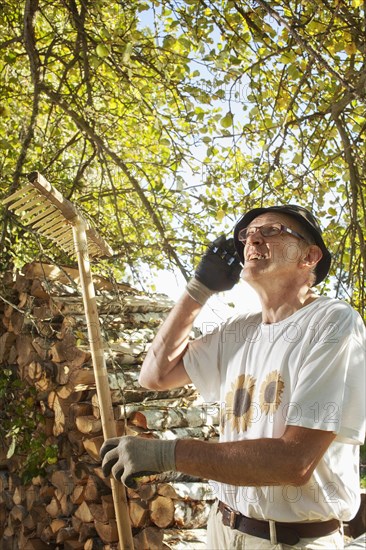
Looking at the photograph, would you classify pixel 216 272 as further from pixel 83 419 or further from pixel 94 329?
pixel 83 419

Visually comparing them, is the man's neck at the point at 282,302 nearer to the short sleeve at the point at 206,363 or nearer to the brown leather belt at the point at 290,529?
the short sleeve at the point at 206,363

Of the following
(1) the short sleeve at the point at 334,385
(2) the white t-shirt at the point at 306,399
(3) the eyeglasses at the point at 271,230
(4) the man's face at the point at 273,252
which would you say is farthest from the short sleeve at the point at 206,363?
(1) the short sleeve at the point at 334,385

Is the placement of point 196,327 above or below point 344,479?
above

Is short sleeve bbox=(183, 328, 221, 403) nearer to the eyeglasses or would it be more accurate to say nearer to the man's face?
the man's face

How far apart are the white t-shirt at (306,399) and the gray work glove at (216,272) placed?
28 cm

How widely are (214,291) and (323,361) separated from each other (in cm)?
66

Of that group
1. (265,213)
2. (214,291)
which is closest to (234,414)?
(214,291)

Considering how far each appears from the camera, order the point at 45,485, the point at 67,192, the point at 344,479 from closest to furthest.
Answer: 1. the point at 344,479
2. the point at 45,485
3. the point at 67,192

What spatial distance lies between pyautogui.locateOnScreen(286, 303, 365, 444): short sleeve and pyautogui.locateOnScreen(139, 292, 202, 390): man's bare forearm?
1.88 ft

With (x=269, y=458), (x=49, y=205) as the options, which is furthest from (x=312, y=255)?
(x=49, y=205)

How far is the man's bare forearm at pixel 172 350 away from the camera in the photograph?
2213 millimetres

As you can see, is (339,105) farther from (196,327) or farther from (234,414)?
(196,327)

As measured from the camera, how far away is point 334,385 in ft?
5.41

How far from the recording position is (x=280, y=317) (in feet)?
6.63
